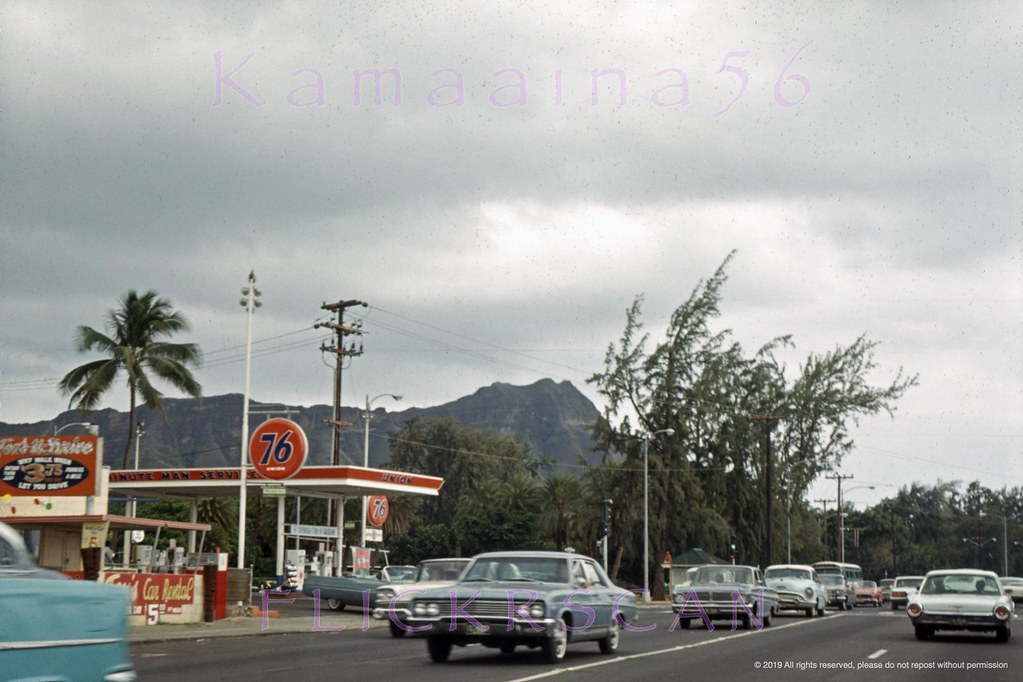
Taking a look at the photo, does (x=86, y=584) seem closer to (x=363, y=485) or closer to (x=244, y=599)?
(x=244, y=599)

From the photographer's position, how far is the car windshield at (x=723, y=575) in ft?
93.4

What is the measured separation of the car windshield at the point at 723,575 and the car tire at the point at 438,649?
40.1 feet

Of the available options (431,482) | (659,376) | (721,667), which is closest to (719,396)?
(659,376)

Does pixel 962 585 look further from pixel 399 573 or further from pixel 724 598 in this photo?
pixel 399 573

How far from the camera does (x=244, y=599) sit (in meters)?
35.0

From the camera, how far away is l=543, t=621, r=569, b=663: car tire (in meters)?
16.8

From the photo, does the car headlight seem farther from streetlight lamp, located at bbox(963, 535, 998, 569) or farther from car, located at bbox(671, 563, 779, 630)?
streetlight lamp, located at bbox(963, 535, 998, 569)

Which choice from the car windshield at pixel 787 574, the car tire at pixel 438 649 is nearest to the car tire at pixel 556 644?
the car tire at pixel 438 649

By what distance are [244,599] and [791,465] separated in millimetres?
57207

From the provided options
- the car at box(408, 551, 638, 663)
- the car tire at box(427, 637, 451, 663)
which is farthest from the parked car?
the car tire at box(427, 637, 451, 663)

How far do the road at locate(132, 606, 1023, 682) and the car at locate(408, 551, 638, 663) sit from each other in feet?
1.10

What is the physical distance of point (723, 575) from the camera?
28672 millimetres

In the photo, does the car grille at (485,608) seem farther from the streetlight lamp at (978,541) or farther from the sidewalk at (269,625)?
the streetlight lamp at (978,541)

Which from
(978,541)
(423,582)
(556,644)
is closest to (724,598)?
(423,582)
